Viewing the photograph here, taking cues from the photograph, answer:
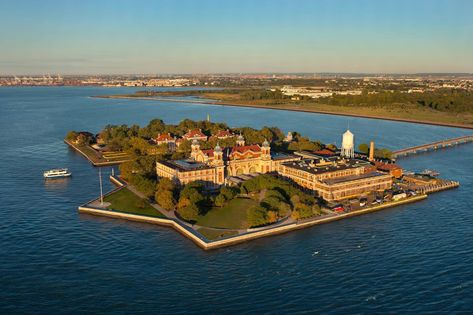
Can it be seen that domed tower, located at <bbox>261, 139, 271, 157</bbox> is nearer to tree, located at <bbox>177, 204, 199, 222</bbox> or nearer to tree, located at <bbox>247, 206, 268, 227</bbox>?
tree, located at <bbox>247, 206, 268, 227</bbox>

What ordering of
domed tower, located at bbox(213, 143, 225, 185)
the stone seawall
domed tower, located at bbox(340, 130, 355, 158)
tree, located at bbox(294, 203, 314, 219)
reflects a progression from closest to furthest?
the stone seawall
tree, located at bbox(294, 203, 314, 219)
domed tower, located at bbox(213, 143, 225, 185)
domed tower, located at bbox(340, 130, 355, 158)

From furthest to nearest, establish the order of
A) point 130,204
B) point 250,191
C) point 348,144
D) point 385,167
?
point 348,144
point 385,167
point 250,191
point 130,204

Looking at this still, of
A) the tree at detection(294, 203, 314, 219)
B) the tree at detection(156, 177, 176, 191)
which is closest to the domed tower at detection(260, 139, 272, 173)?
the tree at detection(156, 177, 176, 191)

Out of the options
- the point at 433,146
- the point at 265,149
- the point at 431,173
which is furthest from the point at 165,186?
the point at 433,146

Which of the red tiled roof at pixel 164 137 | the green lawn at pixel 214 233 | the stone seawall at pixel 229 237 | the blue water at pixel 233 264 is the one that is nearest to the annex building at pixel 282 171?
the stone seawall at pixel 229 237

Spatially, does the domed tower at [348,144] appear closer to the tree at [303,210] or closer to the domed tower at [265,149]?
the domed tower at [265,149]

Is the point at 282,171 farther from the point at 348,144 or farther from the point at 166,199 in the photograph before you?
the point at 166,199

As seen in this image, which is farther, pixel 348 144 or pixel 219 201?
pixel 348 144
